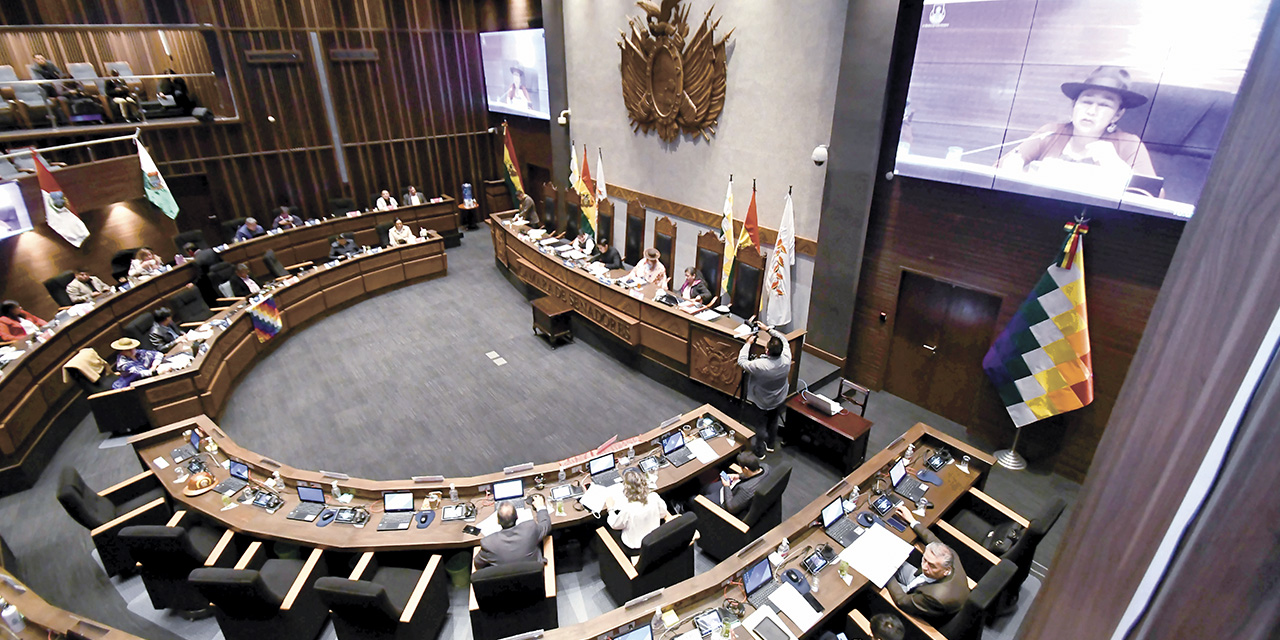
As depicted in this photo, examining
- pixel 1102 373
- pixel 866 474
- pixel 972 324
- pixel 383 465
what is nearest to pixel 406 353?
pixel 383 465

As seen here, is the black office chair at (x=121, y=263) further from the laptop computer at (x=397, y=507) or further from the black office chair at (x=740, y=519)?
the black office chair at (x=740, y=519)

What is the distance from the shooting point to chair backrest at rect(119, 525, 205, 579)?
4160 millimetres

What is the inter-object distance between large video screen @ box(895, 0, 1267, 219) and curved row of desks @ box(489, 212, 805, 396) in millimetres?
2484

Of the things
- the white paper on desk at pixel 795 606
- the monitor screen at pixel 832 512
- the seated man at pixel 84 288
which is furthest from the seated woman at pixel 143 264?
the monitor screen at pixel 832 512

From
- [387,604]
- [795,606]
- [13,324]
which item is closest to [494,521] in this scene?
[387,604]

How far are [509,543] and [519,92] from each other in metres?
10.5

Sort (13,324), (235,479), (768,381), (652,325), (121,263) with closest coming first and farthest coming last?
(235,479), (768,381), (13,324), (652,325), (121,263)

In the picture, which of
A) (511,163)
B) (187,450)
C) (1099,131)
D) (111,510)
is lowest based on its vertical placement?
(111,510)

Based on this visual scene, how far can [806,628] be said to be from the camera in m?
3.63

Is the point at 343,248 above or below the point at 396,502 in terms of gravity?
above

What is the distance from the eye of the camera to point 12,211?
7164 millimetres

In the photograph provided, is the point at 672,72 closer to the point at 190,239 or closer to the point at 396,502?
the point at 396,502

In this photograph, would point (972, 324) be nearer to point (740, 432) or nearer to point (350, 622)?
point (740, 432)

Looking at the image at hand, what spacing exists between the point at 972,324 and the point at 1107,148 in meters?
2.01
